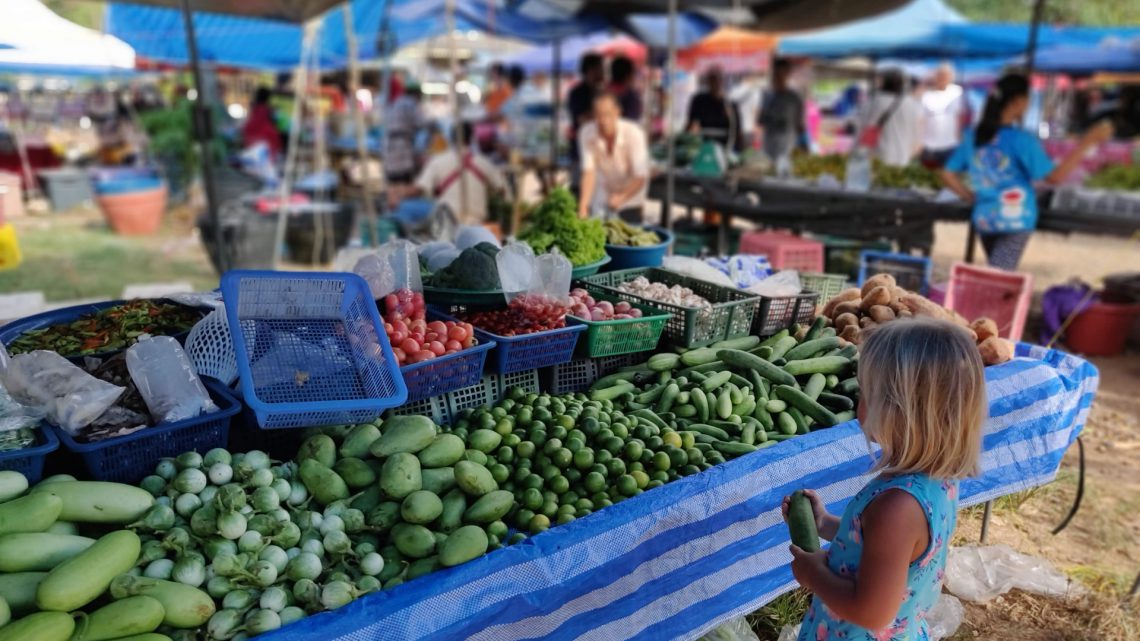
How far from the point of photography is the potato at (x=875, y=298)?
3791 millimetres

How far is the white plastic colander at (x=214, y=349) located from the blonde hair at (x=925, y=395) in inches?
77.2

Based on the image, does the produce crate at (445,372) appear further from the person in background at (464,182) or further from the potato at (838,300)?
the person in background at (464,182)

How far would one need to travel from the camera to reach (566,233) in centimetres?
377

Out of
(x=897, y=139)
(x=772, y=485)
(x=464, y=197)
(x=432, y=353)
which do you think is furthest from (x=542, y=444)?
(x=897, y=139)

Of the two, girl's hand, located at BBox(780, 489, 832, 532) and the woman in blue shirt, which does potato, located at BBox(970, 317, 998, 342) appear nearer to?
girl's hand, located at BBox(780, 489, 832, 532)

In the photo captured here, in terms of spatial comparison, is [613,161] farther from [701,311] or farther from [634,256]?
[701,311]

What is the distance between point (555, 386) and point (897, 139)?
348 inches

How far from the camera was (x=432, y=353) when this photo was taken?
2.55m

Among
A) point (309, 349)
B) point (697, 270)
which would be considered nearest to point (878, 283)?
point (697, 270)

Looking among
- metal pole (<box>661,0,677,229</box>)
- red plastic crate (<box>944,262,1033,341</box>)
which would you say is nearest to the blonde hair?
red plastic crate (<box>944,262,1033,341</box>)

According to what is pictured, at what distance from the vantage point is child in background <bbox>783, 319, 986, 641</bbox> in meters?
1.63

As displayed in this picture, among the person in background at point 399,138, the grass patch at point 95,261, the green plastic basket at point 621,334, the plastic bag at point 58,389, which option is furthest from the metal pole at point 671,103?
the person in background at point 399,138

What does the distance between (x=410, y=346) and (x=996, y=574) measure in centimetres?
280

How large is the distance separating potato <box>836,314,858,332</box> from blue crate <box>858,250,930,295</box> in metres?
1.81
